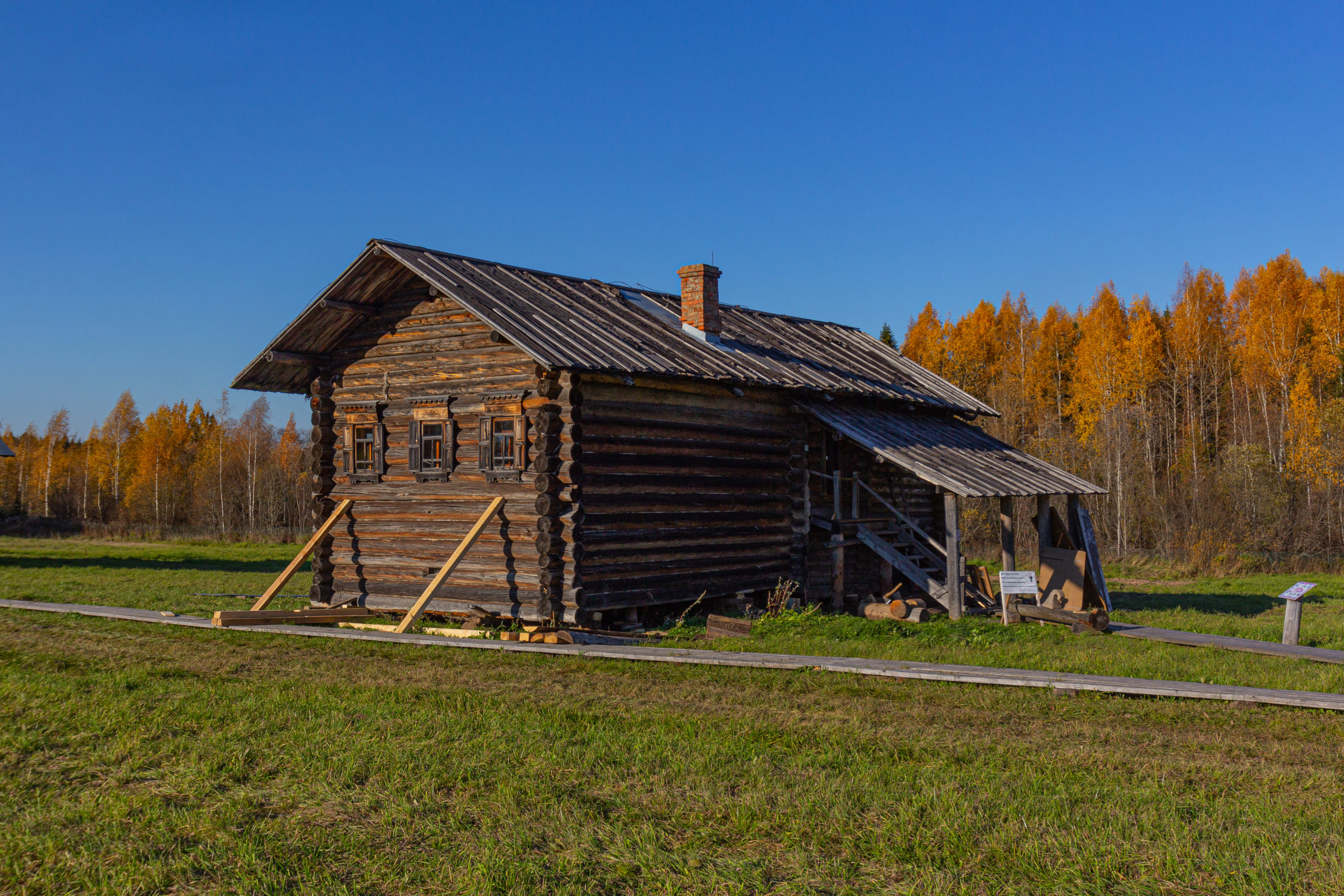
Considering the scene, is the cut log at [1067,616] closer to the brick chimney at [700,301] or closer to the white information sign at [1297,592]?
the white information sign at [1297,592]

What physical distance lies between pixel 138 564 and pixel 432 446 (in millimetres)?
20305

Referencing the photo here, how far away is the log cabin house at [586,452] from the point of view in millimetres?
15742

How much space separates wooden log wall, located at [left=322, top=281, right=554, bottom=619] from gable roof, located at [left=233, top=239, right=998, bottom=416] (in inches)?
23.3

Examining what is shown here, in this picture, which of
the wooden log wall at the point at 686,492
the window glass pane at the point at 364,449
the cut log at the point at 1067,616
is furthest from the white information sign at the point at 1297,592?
the window glass pane at the point at 364,449

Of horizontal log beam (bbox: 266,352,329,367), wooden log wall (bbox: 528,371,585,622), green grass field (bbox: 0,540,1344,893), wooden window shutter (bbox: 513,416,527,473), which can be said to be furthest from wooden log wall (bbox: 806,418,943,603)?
horizontal log beam (bbox: 266,352,329,367)

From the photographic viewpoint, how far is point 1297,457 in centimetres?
4288

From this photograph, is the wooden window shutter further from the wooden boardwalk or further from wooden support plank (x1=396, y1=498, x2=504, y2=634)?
the wooden boardwalk

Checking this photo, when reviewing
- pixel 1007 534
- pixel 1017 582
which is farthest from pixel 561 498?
pixel 1007 534

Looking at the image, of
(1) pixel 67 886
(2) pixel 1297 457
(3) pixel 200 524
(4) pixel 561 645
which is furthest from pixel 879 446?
(3) pixel 200 524

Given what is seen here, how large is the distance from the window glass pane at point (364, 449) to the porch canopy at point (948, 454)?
7874mm

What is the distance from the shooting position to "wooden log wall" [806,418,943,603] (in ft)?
64.7

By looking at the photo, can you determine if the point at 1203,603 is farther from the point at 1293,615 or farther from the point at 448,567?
the point at 448,567

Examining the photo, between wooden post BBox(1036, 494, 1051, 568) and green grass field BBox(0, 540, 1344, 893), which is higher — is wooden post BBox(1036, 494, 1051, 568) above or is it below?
above

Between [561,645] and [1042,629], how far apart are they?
713 centimetres
